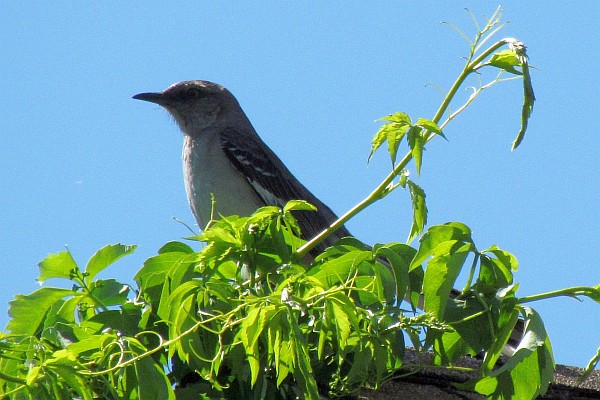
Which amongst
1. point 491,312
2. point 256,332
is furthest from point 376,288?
point 256,332

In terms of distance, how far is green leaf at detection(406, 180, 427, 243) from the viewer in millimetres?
3170

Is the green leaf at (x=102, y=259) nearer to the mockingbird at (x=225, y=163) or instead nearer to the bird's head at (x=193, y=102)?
the mockingbird at (x=225, y=163)

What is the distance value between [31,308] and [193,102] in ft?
19.6

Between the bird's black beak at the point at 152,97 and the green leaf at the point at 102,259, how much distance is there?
585cm

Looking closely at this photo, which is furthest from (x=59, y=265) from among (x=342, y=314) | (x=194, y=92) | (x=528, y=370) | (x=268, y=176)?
(x=194, y=92)

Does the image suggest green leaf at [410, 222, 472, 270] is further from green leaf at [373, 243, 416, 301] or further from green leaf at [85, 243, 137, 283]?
green leaf at [85, 243, 137, 283]

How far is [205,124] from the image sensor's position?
921 centimetres

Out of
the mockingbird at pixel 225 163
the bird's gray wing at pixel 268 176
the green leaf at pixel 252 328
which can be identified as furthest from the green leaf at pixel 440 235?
the bird's gray wing at pixel 268 176

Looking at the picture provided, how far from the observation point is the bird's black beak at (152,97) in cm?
928

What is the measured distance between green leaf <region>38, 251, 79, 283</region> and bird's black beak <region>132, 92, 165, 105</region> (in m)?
5.89

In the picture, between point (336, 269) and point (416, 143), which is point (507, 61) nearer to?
point (416, 143)

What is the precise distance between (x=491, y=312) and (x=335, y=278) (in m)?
0.50

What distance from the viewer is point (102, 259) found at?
3.55 meters

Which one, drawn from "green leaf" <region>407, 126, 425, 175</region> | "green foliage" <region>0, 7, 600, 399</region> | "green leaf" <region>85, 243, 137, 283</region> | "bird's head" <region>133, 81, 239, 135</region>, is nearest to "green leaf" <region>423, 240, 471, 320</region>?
"green foliage" <region>0, 7, 600, 399</region>
